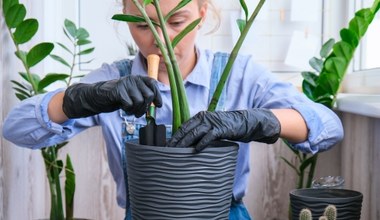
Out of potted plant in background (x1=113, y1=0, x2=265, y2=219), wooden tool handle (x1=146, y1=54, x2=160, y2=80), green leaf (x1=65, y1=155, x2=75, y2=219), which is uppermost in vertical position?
wooden tool handle (x1=146, y1=54, x2=160, y2=80)

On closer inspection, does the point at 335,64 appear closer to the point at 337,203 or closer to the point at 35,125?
the point at 337,203

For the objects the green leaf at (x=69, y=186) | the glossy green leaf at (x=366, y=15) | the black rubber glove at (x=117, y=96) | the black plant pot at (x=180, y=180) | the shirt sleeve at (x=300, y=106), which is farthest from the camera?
the green leaf at (x=69, y=186)

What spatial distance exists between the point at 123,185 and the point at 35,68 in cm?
76

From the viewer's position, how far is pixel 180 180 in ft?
2.34

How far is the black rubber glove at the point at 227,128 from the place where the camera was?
758mm

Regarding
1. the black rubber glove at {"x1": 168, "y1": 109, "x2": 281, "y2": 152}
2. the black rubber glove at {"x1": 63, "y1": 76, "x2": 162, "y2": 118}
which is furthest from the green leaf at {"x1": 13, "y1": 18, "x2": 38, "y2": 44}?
the black rubber glove at {"x1": 168, "y1": 109, "x2": 281, "y2": 152}

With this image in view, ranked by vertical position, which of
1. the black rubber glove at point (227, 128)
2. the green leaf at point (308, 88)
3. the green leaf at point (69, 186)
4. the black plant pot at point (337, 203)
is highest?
the green leaf at point (308, 88)

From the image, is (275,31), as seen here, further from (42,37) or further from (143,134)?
(143,134)

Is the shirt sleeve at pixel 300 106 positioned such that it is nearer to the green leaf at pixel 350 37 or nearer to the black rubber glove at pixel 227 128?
the black rubber glove at pixel 227 128

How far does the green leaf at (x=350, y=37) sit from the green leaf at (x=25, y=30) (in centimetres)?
87

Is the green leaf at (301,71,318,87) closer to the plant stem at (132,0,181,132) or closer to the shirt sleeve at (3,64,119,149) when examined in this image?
the shirt sleeve at (3,64,119,149)

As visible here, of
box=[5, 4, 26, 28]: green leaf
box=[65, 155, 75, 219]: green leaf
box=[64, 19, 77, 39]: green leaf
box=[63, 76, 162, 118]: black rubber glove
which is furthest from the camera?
box=[64, 19, 77, 39]: green leaf

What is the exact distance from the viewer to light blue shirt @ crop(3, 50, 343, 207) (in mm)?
1068

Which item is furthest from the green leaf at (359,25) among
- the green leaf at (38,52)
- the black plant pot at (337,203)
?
the green leaf at (38,52)
